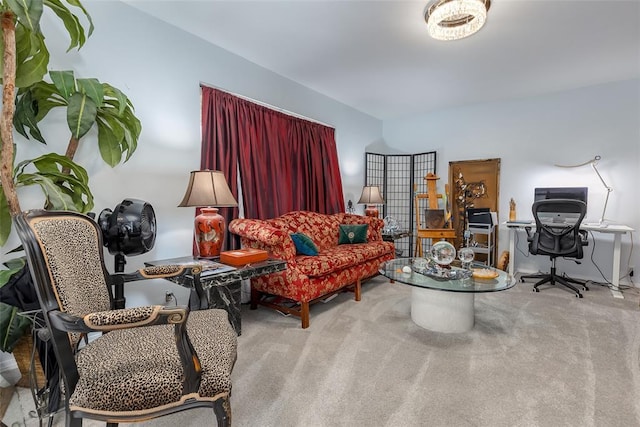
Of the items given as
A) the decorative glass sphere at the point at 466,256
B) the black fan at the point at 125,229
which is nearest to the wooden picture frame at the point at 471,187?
the decorative glass sphere at the point at 466,256

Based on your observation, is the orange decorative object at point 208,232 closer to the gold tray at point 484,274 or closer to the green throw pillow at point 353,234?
the green throw pillow at point 353,234

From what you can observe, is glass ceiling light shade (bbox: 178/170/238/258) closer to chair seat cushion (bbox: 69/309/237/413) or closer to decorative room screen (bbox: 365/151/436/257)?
chair seat cushion (bbox: 69/309/237/413)

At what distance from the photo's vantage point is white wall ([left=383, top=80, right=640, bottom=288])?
376 cm


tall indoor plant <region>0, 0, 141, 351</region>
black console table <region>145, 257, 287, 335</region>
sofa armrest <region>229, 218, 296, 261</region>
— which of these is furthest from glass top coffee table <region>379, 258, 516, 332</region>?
tall indoor plant <region>0, 0, 141, 351</region>

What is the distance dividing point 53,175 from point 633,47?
4.87 m

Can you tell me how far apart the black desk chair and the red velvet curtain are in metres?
2.44

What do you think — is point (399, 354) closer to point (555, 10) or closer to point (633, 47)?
point (555, 10)

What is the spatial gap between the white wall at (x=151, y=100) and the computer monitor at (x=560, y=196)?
3.70 metres

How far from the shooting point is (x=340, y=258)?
115 inches

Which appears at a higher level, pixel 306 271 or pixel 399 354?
pixel 306 271

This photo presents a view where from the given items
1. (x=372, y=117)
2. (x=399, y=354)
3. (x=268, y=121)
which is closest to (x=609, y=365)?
(x=399, y=354)

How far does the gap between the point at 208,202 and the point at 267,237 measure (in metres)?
0.56

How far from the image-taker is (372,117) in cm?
536

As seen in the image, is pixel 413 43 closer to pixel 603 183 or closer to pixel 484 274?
pixel 484 274
